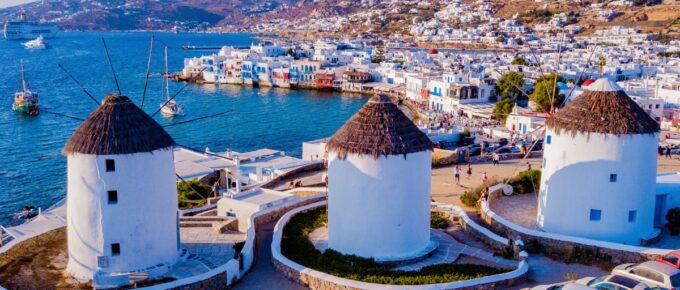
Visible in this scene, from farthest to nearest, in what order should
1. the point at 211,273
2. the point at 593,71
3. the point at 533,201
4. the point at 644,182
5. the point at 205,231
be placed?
the point at 593,71 → the point at 533,201 → the point at 205,231 → the point at 644,182 → the point at 211,273

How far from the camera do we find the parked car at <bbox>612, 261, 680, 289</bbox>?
13336 millimetres

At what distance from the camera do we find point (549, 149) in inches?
771

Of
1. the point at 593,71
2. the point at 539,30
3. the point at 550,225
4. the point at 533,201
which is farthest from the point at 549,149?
the point at 539,30

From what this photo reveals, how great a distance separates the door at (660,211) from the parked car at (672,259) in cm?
587

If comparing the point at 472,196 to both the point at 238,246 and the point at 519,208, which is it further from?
the point at 238,246

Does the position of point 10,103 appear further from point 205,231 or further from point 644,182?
point 644,182

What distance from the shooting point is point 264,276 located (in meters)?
16.4

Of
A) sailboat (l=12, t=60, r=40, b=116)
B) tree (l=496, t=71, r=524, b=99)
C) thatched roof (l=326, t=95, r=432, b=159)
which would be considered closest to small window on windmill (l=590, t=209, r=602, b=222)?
thatched roof (l=326, t=95, r=432, b=159)

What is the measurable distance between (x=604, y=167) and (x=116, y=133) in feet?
44.2

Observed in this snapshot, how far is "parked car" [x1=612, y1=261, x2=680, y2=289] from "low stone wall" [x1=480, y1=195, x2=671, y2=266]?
2.32m

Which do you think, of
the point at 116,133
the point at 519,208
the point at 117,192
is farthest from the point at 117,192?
the point at 519,208

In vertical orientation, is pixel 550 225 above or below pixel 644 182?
below

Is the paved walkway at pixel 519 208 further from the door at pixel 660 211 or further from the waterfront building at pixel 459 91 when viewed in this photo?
the waterfront building at pixel 459 91

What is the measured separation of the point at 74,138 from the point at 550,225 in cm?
1390
